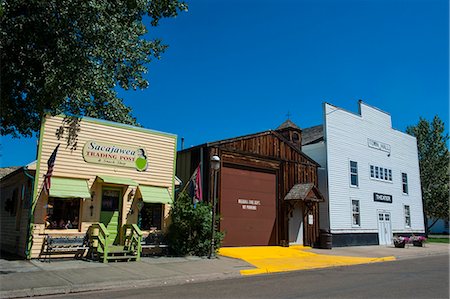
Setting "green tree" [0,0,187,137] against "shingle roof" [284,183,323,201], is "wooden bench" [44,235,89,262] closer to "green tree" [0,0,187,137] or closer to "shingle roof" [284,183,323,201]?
"green tree" [0,0,187,137]

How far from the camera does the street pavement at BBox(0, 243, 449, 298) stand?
29.3ft

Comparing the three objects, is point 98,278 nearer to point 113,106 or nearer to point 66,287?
point 66,287

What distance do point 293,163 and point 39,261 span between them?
45.1 ft

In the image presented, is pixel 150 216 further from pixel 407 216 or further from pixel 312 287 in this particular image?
pixel 407 216

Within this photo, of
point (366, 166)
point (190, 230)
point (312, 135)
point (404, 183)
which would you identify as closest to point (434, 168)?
point (404, 183)

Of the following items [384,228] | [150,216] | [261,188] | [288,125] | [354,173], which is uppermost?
[288,125]

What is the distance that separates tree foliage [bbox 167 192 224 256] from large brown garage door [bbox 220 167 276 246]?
2.48 metres

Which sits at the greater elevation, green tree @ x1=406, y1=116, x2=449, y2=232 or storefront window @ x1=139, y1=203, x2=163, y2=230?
green tree @ x1=406, y1=116, x2=449, y2=232

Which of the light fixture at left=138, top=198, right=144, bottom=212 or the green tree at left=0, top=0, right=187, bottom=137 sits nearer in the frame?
the green tree at left=0, top=0, right=187, bottom=137

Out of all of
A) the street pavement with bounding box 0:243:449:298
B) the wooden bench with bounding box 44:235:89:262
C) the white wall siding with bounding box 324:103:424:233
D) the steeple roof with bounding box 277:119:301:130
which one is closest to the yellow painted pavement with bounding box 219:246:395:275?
the street pavement with bounding box 0:243:449:298

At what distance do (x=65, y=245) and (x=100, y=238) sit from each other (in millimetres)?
1133

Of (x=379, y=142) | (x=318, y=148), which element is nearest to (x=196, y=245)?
(x=318, y=148)

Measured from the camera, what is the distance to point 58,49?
37.3 feet

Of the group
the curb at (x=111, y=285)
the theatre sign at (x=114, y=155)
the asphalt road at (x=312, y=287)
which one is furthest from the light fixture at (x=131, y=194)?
the asphalt road at (x=312, y=287)
